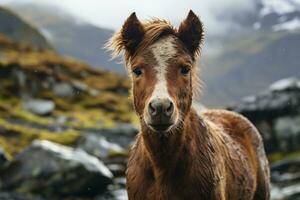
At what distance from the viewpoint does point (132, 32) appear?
382 inches

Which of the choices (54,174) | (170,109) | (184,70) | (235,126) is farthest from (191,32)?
(54,174)

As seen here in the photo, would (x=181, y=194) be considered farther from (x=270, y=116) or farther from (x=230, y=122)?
(x=270, y=116)

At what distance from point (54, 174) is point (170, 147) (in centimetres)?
1983

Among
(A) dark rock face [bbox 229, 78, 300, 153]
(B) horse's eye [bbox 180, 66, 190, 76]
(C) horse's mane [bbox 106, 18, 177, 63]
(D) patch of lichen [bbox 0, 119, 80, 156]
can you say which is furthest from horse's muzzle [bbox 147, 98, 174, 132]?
(A) dark rock face [bbox 229, 78, 300, 153]

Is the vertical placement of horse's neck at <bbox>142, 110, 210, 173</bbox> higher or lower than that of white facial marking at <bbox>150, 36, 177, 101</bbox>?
lower

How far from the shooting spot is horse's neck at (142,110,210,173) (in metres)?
9.31

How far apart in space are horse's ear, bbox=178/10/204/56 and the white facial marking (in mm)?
262

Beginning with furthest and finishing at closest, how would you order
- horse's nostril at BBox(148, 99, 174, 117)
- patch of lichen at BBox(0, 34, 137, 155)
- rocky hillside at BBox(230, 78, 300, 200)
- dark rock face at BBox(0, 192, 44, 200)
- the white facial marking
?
1. patch of lichen at BBox(0, 34, 137, 155)
2. rocky hillside at BBox(230, 78, 300, 200)
3. dark rock face at BBox(0, 192, 44, 200)
4. the white facial marking
5. horse's nostril at BBox(148, 99, 174, 117)

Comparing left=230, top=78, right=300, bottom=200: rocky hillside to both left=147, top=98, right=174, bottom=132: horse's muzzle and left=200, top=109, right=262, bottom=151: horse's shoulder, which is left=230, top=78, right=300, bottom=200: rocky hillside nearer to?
left=200, top=109, right=262, bottom=151: horse's shoulder

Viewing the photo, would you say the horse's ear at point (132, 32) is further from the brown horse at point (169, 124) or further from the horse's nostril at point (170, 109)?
the horse's nostril at point (170, 109)

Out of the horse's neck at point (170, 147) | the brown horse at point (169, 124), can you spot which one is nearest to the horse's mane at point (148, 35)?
the brown horse at point (169, 124)

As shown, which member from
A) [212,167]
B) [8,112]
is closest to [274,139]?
[8,112]

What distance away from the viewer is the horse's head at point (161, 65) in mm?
8305

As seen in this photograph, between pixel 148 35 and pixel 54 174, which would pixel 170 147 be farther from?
pixel 54 174
